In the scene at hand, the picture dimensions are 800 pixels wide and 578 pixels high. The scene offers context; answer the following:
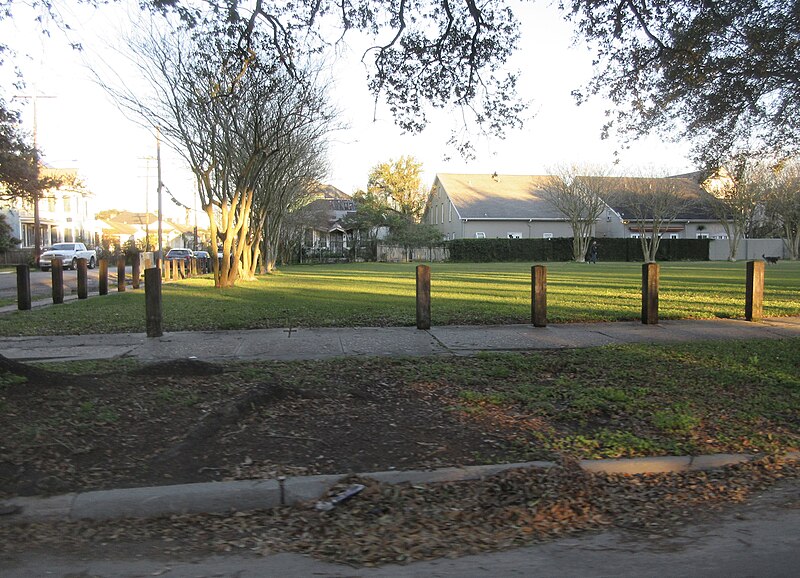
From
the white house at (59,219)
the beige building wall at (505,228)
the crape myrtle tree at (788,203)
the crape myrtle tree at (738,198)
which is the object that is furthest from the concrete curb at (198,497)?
the beige building wall at (505,228)

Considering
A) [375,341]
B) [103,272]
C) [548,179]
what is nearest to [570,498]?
[375,341]

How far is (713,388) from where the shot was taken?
20.6 ft

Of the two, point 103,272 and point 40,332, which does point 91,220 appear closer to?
point 103,272

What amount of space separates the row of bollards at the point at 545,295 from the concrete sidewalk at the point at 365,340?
0.62 ft

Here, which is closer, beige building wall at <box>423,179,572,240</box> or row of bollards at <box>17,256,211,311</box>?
row of bollards at <box>17,256,211,311</box>

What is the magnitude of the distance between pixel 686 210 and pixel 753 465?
5346 centimetres

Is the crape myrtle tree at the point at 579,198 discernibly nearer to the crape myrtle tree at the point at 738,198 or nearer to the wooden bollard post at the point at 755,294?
the crape myrtle tree at the point at 738,198

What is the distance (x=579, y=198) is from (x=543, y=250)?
20.7 feet

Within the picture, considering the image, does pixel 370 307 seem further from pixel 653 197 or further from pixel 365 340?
pixel 653 197

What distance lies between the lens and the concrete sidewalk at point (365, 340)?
27.0 feet

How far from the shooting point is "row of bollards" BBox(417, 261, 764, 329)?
33.8ft

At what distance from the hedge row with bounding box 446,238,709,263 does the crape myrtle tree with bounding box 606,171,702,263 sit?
2400 millimetres

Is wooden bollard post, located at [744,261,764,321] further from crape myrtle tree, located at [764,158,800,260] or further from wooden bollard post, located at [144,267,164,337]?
crape myrtle tree, located at [764,158,800,260]

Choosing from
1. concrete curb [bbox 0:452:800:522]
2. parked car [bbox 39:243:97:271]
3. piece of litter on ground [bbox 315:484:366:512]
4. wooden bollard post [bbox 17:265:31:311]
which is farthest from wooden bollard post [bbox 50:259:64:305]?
parked car [bbox 39:243:97:271]
